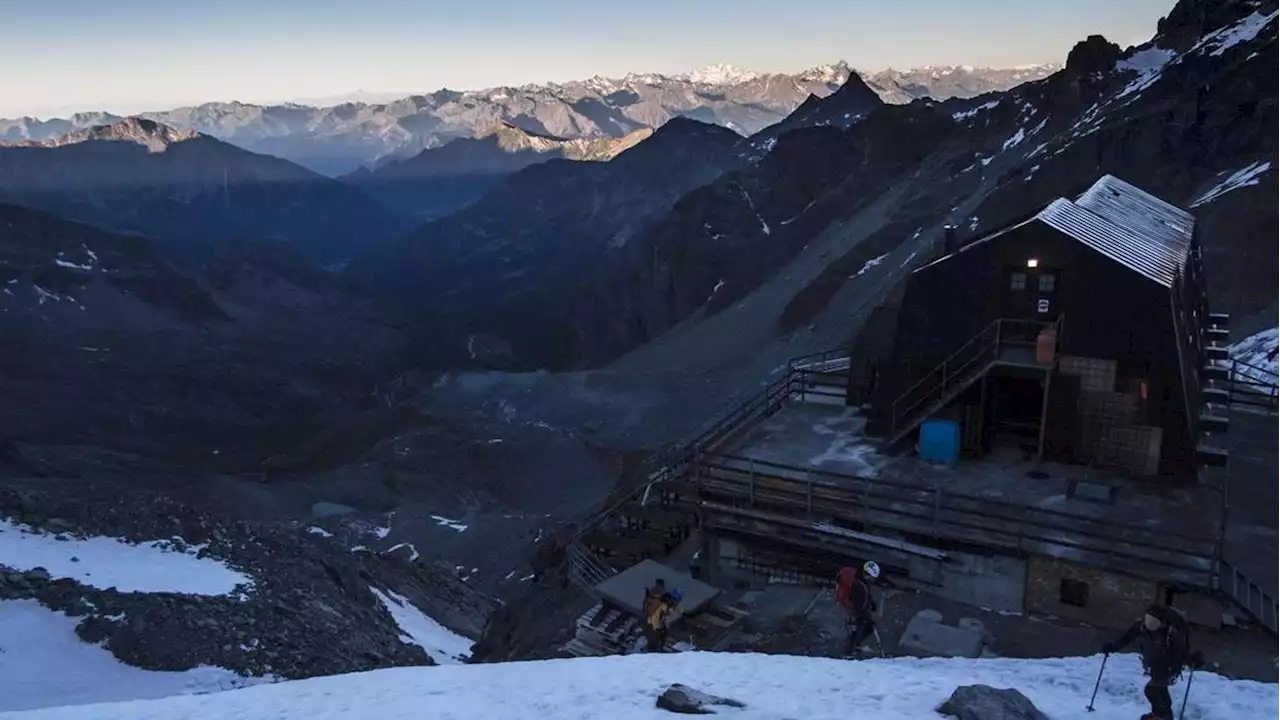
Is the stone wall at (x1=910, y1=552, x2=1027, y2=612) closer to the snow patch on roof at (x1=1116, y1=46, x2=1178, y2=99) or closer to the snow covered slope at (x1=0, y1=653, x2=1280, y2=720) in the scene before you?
the snow covered slope at (x1=0, y1=653, x2=1280, y2=720)

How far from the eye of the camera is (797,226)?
345 feet

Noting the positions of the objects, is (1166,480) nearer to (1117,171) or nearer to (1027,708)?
(1027,708)

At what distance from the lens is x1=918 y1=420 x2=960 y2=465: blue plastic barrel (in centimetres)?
2134

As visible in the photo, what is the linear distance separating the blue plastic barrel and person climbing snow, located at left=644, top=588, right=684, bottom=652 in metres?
8.16

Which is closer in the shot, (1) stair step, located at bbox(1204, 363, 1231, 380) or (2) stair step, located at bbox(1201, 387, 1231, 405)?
(2) stair step, located at bbox(1201, 387, 1231, 405)

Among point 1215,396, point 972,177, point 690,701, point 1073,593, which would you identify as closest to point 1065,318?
point 1073,593

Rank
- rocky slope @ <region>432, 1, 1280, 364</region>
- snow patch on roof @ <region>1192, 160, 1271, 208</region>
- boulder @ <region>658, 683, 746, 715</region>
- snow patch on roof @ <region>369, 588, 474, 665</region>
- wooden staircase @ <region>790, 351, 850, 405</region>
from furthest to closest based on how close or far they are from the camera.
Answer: rocky slope @ <region>432, 1, 1280, 364</region> → snow patch on roof @ <region>1192, 160, 1271, 208</region> → snow patch on roof @ <region>369, 588, 474, 665</region> → wooden staircase @ <region>790, 351, 850, 405</region> → boulder @ <region>658, 683, 746, 715</region>

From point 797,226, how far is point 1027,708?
318 feet

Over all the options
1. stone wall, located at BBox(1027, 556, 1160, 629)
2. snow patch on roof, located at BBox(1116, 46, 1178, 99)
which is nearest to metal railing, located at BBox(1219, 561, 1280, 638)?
stone wall, located at BBox(1027, 556, 1160, 629)

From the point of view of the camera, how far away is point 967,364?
21.4 m

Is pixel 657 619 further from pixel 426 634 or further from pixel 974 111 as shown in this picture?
pixel 974 111

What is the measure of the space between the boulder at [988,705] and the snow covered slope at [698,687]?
0.33 meters

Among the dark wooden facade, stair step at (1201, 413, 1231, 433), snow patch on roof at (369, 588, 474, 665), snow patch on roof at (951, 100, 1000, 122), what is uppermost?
snow patch on roof at (951, 100, 1000, 122)

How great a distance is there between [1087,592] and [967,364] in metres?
6.06
